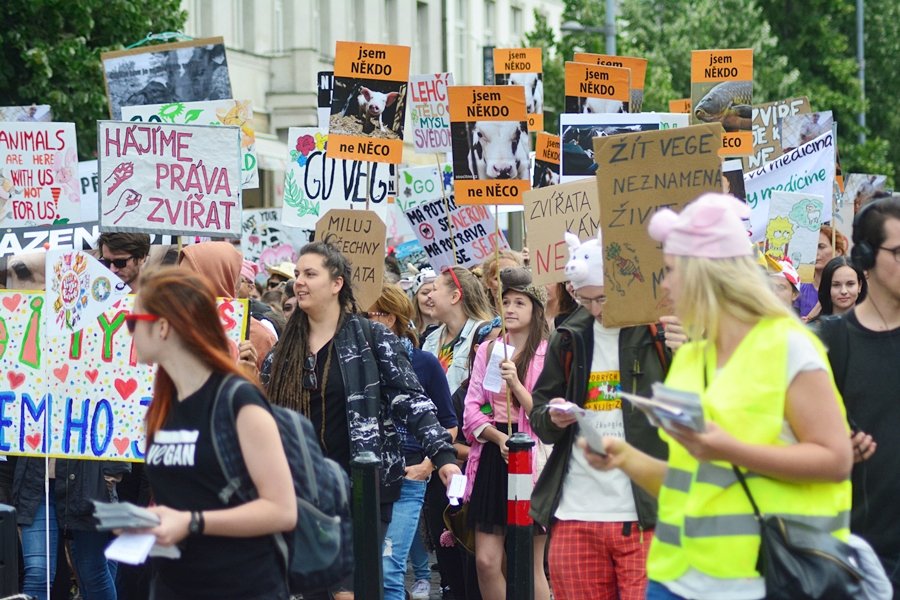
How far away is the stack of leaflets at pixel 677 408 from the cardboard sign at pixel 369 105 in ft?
22.9

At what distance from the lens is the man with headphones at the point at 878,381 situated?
4680mm

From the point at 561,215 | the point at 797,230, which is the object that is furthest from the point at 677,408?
the point at 797,230

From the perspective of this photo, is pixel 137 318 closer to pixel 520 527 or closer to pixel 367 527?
pixel 367 527

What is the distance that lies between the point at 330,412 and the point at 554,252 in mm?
1837

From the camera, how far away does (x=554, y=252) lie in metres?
7.85

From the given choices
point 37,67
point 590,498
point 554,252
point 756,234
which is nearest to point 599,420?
point 590,498

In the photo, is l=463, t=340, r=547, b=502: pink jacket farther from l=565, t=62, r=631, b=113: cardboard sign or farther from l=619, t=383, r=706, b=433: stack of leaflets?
l=565, t=62, r=631, b=113: cardboard sign

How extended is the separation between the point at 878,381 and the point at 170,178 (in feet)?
13.6

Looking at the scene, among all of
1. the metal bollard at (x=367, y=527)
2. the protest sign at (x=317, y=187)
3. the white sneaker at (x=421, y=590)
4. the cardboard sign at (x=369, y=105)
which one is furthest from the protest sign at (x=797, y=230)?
the metal bollard at (x=367, y=527)

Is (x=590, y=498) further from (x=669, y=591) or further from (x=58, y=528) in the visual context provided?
Result: (x=58, y=528)

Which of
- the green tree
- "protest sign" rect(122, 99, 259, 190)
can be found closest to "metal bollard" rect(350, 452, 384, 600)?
"protest sign" rect(122, 99, 259, 190)

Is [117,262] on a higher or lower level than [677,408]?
higher

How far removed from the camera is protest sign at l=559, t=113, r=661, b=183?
9828 mm

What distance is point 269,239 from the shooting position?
1656 centimetres
